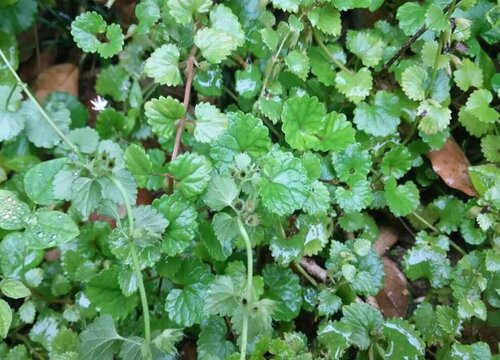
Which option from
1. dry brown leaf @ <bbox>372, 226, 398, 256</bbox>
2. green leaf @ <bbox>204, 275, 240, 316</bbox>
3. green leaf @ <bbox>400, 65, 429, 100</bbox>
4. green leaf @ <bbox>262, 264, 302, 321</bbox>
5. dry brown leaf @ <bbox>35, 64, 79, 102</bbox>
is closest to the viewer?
green leaf @ <bbox>204, 275, 240, 316</bbox>

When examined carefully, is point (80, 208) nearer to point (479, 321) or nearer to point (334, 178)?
Result: point (334, 178)

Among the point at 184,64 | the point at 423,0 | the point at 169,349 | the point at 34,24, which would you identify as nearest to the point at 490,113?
the point at 423,0

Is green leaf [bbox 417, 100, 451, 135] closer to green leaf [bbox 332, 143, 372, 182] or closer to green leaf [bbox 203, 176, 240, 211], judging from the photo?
green leaf [bbox 332, 143, 372, 182]

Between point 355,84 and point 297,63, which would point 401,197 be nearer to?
point 355,84

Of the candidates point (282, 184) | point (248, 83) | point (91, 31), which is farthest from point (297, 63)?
point (91, 31)

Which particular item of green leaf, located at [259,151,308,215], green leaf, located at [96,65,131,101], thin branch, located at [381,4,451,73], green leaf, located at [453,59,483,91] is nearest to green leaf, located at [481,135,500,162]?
green leaf, located at [453,59,483,91]

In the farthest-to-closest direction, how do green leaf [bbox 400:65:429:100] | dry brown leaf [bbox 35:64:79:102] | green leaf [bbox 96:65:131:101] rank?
dry brown leaf [bbox 35:64:79:102]
green leaf [bbox 96:65:131:101]
green leaf [bbox 400:65:429:100]

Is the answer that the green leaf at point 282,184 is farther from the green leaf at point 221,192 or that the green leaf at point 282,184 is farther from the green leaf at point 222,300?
the green leaf at point 222,300
